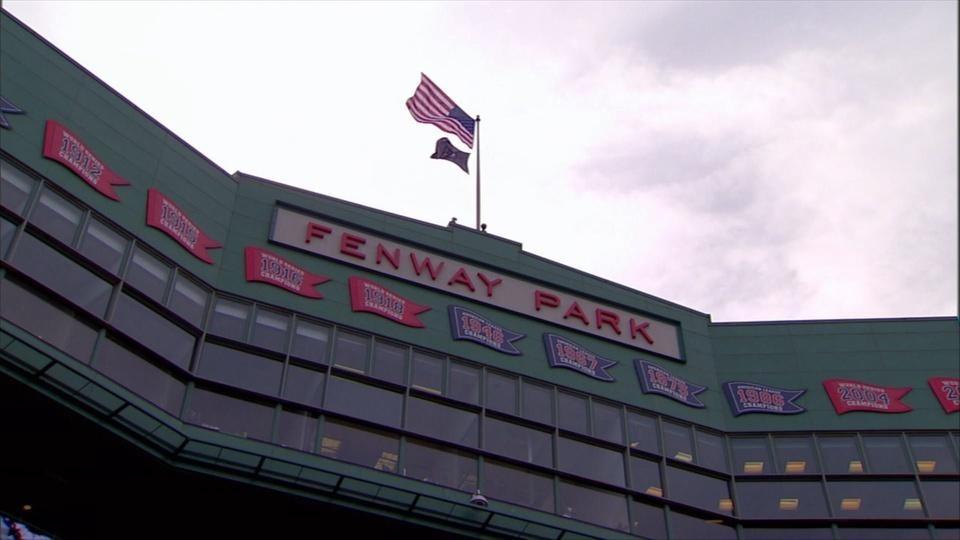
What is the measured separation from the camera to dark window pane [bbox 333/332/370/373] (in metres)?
A: 25.5

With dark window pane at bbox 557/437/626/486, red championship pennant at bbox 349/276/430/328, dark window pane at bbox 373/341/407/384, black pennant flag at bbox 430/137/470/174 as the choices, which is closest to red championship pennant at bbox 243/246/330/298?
red championship pennant at bbox 349/276/430/328

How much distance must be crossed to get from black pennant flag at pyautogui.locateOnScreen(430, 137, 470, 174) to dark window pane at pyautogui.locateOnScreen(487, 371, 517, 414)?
9.15 metres

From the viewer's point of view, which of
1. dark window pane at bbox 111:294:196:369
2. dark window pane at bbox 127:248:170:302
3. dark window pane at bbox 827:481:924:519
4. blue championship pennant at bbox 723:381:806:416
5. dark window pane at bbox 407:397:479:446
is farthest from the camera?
blue championship pennant at bbox 723:381:806:416

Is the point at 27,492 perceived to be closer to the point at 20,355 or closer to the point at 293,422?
the point at 20,355

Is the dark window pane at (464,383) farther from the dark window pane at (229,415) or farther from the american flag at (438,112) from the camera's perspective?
the american flag at (438,112)

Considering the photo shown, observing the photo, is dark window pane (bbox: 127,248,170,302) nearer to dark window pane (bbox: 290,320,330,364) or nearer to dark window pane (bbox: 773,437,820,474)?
dark window pane (bbox: 290,320,330,364)

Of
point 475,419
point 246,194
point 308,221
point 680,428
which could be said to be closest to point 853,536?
point 680,428

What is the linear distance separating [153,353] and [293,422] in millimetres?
3421

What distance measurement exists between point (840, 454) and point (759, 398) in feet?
8.76

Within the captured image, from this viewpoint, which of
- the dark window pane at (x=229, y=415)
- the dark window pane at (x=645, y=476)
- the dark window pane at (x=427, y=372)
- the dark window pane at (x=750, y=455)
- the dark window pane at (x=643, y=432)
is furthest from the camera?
the dark window pane at (x=750, y=455)

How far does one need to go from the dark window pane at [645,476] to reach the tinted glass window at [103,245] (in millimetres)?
13443

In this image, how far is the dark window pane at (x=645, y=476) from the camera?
2667 centimetres

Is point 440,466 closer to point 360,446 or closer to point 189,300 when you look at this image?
point 360,446

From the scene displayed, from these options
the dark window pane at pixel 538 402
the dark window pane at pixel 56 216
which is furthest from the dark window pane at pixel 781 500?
the dark window pane at pixel 56 216
